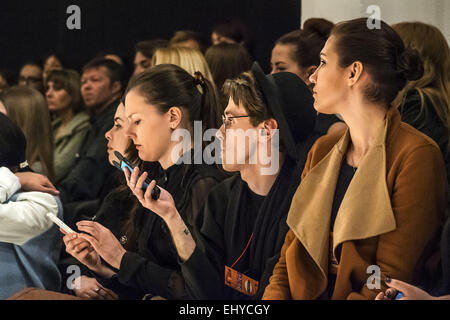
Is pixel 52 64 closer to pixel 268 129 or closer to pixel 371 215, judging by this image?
pixel 268 129

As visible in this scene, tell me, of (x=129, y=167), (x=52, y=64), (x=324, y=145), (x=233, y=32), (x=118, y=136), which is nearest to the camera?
(x=324, y=145)

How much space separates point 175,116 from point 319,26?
70cm

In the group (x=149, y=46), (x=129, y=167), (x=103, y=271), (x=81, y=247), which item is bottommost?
(x=103, y=271)

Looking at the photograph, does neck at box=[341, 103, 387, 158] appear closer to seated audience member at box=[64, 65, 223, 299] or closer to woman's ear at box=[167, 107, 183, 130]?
seated audience member at box=[64, 65, 223, 299]

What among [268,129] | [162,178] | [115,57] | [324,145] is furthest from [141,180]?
[115,57]

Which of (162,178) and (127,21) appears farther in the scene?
(127,21)

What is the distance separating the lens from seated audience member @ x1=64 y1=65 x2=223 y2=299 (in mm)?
3072

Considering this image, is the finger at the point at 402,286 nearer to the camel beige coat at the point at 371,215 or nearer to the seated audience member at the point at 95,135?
the camel beige coat at the point at 371,215

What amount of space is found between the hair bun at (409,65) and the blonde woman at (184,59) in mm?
1118

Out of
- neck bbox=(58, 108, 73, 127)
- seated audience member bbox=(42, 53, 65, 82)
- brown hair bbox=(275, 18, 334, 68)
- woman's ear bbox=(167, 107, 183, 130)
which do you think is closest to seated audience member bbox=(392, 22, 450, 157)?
brown hair bbox=(275, 18, 334, 68)

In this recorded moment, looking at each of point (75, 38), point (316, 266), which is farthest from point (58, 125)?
point (316, 266)

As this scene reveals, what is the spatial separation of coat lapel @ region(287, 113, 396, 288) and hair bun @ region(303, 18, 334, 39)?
21.4 inches

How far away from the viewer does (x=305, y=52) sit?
3.15 m

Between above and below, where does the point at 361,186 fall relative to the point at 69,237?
above
